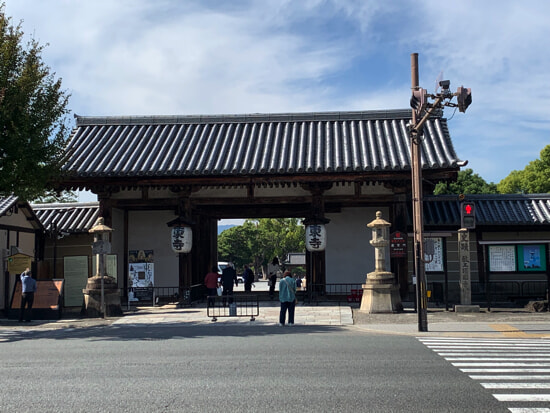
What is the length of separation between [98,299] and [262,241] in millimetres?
46103

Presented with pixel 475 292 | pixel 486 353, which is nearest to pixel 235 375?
pixel 486 353

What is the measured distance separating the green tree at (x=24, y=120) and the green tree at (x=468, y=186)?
3228 centimetres

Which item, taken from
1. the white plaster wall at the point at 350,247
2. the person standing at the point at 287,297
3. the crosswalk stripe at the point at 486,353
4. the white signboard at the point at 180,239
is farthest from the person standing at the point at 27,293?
the crosswalk stripe at the point at 486,353

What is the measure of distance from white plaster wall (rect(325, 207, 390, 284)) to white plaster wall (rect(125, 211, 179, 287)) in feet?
21.5

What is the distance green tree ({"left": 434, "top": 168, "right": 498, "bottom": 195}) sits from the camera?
43844 mm

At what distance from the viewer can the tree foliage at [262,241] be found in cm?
A: 6175

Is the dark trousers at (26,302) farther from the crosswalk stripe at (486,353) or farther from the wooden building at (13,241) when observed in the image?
the crosswalk stripe at (486,353)

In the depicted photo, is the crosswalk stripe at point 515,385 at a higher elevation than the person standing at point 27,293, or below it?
below

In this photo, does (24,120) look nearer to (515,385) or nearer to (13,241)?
(13,241)

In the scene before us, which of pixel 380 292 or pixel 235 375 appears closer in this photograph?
pixel 235 375

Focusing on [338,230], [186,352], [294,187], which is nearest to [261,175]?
[294,187]

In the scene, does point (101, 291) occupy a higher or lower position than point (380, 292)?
higher

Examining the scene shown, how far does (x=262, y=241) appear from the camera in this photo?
6481 centimetres

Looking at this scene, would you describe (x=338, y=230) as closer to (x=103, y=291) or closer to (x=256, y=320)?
(x=256, y=320)
